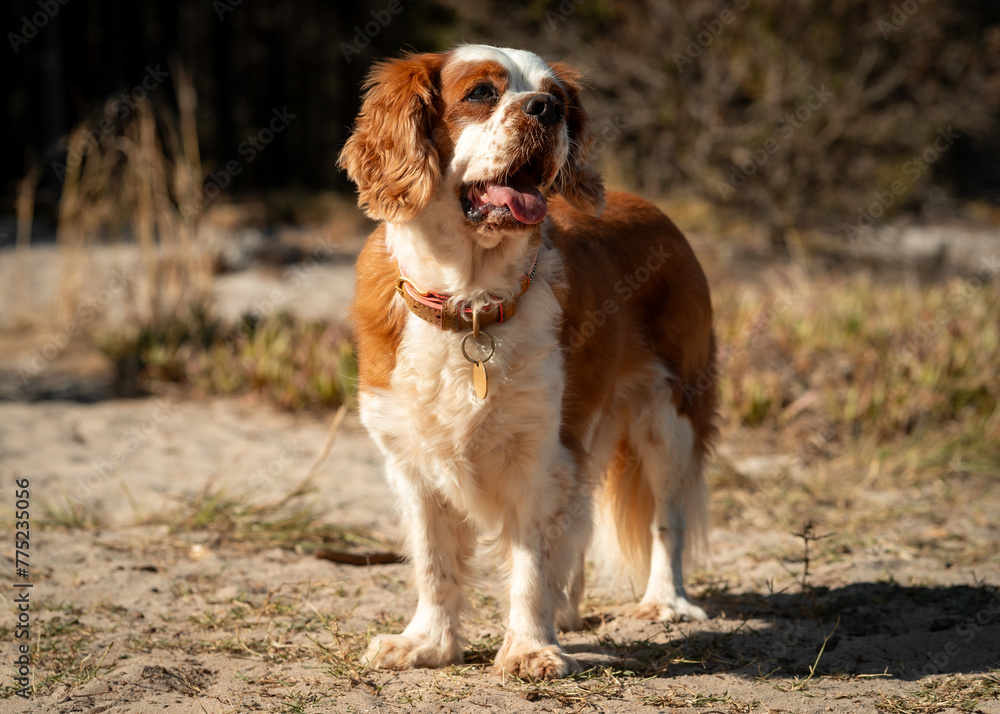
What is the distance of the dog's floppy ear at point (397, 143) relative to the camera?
266 cm

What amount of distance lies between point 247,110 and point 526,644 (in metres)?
17.1

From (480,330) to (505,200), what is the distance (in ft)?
1.26

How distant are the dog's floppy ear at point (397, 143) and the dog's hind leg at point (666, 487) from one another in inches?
51.1

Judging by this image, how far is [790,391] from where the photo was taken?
18.9 feet

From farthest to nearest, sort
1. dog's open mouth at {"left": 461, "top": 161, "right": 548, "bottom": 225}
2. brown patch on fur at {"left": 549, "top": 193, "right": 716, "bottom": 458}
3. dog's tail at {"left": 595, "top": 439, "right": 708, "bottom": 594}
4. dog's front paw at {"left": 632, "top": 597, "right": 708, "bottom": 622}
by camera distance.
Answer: dog's tail at {"left": 595, "top": 439, "right": 708, "bottom": 594} → dog's front paw at {"left": 632, "top": 597, "right": 708, "bottom": 622} → brown patch on fur at {"left": 549, "top": 193, "right": 716, "bottom": 458} → dog's open mouth at {"left": 461, "top": 161, "right": 548, "bottom": 225}

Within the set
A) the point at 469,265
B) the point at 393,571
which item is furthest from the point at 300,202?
the point at 469,265

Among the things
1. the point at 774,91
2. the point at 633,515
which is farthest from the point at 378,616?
the point at 774,91

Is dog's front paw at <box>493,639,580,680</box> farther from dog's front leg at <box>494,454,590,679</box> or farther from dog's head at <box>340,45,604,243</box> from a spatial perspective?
dog's head at <box>340,45,604,243</box>

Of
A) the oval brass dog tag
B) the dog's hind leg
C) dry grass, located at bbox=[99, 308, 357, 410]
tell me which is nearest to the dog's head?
the oval brass dog tag

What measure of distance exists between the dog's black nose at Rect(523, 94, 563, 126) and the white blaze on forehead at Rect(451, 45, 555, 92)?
138 millimetres

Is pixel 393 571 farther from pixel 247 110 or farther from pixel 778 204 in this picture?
pixel 247 110

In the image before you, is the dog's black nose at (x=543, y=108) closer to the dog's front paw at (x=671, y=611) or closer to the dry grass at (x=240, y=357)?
the dog's front paw at (x=671, y=611)

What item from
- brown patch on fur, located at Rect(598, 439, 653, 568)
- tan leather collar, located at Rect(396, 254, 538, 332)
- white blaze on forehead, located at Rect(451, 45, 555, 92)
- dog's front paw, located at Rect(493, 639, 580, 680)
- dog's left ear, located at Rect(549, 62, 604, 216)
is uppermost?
white blaze on forehead, located at Rect(451, 45, 555, 92)

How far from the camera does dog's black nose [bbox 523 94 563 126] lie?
8.63 ft
